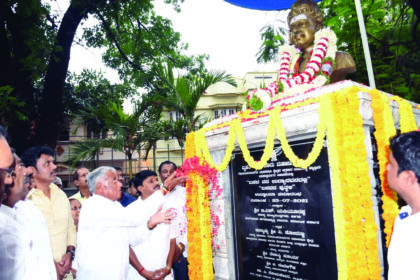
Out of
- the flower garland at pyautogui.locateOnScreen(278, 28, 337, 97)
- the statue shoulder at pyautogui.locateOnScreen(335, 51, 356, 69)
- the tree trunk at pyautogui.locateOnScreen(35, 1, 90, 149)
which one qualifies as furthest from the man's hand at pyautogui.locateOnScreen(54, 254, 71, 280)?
the statue shoulder at pyautogui.locateOnScreen(335, 51, 356, 69)

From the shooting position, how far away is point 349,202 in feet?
8.64

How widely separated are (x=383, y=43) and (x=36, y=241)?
24.5ft

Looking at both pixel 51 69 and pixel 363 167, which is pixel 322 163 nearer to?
pixel 363 167

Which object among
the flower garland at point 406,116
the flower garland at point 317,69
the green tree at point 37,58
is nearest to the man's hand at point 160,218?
the flower garland at point 317,69

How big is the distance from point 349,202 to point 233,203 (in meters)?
1.52

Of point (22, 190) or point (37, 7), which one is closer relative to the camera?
point (22, 190)

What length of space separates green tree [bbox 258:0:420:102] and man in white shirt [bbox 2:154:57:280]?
588 centimetres

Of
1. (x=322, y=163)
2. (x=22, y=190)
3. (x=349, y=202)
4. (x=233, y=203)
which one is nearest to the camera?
(x=22, y=190)

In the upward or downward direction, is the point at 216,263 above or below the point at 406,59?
below

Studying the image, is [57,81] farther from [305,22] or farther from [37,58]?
[305,22]

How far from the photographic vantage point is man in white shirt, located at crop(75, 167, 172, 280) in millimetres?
3324

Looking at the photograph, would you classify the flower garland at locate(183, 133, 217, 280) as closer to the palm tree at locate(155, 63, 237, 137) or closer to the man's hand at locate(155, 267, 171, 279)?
the man's hand at locate(155, 267, 171, 279)

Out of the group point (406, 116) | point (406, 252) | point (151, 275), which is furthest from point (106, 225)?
point (406, 116)

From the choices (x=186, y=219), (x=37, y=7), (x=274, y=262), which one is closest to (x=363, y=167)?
(x=274, y=262)
